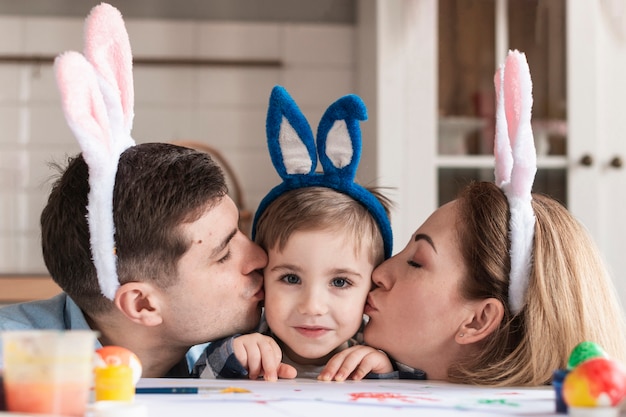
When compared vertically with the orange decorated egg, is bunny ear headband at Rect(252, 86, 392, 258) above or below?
above

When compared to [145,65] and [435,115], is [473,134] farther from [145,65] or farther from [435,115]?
[145,65]

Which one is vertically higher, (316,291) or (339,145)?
(339,145)

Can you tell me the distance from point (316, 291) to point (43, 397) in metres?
0.60

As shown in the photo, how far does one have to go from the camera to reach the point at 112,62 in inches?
48.4

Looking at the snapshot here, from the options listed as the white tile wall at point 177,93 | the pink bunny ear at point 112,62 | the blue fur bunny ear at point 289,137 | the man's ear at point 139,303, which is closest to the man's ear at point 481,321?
the blue fur bunny ear at point 289,137

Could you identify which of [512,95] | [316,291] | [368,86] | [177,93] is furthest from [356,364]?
Answer: [177,93]

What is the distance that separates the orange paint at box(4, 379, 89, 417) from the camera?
71 cm

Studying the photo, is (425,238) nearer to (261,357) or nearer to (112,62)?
Answer: (261,357)

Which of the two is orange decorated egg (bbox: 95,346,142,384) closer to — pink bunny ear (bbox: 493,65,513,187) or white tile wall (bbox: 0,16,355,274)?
pink bunny ear (bbox: 493,65,513,187)

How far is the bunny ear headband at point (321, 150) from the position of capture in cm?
131

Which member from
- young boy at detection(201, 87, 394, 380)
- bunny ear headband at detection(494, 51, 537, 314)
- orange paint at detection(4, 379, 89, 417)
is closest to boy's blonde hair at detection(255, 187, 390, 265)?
young boy at detection(201, 87, 394, 380)

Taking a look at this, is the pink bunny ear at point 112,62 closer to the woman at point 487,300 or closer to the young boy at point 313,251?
the young boy at point 313,251

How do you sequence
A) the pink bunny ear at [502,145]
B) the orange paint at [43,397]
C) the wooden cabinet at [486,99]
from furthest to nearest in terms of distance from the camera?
the wooden cabinet at [486,99] < the pink bunny ear at [502,145] < the orange paint at [43,397]

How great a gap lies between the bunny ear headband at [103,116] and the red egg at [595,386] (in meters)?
0.67
